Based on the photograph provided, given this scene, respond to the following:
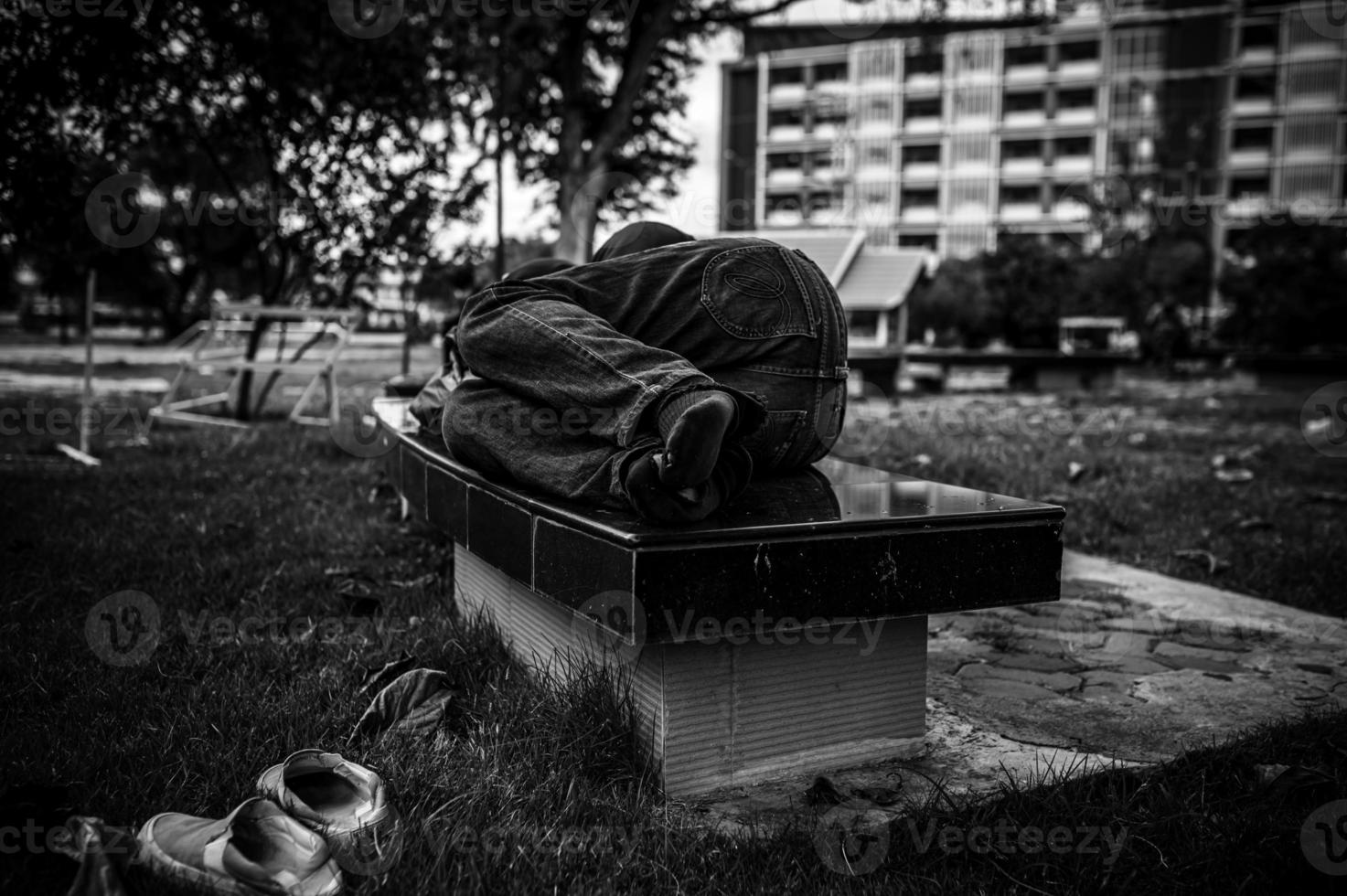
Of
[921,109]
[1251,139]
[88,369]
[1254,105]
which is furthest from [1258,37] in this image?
[88,369]

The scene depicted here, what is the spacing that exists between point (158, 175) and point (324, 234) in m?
6.35

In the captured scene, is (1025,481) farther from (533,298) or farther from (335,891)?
(335,891)

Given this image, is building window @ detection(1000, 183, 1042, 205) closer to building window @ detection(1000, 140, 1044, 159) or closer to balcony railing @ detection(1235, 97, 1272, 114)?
building window @ detection(1000, 140, 1044, 159)

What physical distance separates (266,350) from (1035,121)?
192 ft

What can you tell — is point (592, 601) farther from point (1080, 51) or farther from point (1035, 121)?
point (1080, 51)

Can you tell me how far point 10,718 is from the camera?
213 cm

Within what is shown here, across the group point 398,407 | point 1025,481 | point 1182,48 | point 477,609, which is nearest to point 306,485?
point 398,407

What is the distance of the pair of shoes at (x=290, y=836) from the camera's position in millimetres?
1526

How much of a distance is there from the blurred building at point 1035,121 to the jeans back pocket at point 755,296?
150 ft

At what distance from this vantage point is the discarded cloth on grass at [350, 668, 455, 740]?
2.19 meters

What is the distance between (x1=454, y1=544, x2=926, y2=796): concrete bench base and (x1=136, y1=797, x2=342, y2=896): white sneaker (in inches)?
26.2

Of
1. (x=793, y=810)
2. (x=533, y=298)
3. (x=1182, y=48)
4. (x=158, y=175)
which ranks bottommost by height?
(x=793, y=810)

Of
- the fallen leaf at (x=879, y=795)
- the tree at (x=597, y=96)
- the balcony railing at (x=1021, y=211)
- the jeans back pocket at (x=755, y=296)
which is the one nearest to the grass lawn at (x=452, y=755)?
the fallen leaf at (x=879, y=795)

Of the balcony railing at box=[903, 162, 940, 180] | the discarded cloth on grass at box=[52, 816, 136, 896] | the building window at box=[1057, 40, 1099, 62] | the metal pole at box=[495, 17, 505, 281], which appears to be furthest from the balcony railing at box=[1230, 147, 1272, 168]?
the discarded cloth on grass at box=[52, 816, 136, 896]
